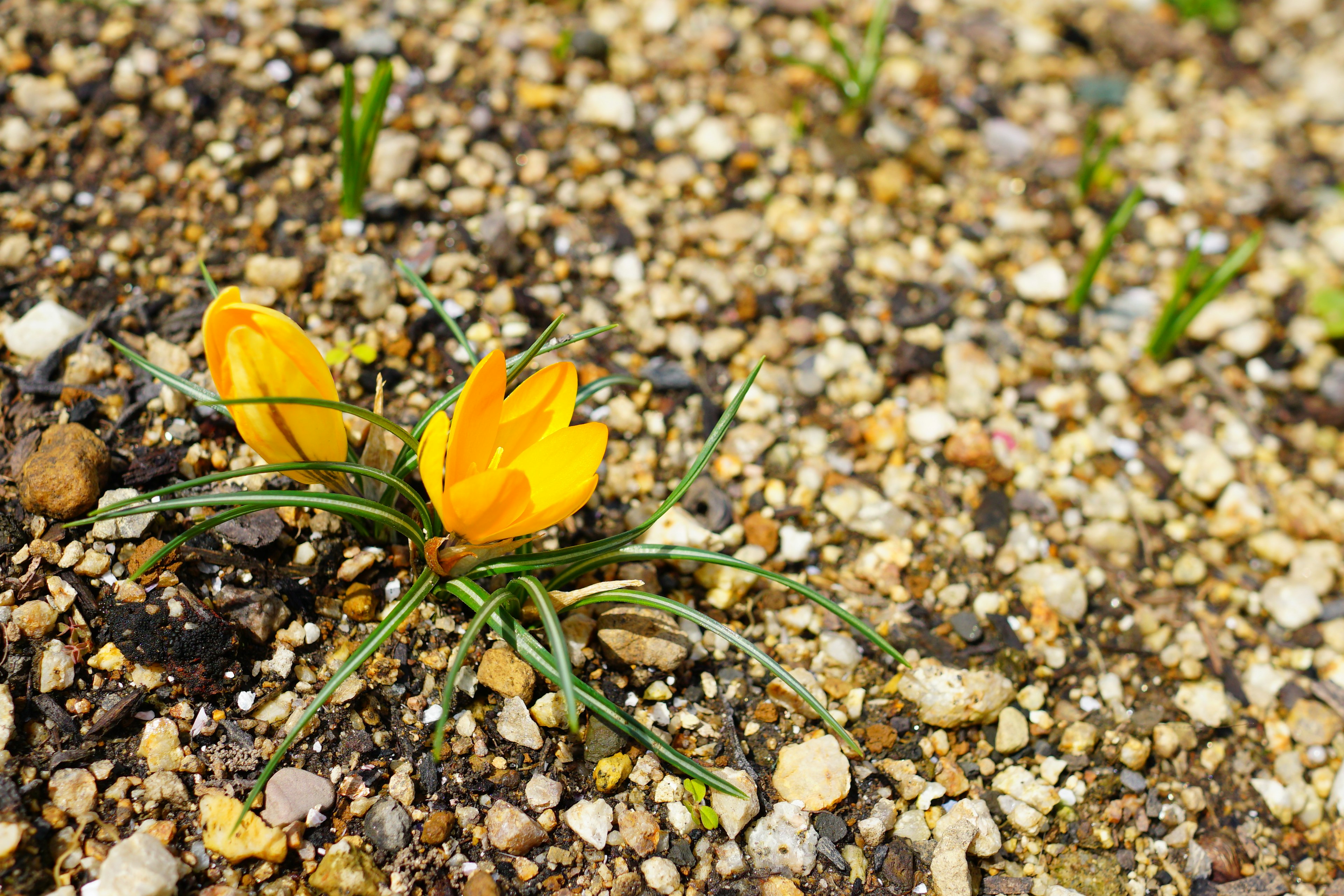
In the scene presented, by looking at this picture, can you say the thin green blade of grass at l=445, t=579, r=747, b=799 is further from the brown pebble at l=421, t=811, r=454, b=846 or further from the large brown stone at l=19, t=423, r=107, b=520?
the large brown stone at l=19, t=423, r=107, b=520

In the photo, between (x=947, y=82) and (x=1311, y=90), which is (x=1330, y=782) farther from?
(x=1311, y=90)

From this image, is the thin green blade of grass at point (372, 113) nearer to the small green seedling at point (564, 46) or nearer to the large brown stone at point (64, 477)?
the small green seedling at point (564, 46)

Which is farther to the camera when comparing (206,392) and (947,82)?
(947,82)

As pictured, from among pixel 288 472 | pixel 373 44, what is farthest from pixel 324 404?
pixel 373 44

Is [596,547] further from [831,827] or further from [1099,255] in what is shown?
[1099,255]

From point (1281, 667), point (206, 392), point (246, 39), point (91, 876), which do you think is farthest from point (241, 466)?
point (1281, 667)

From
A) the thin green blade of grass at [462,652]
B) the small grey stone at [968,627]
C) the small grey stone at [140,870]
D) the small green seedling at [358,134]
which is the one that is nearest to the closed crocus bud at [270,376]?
the thin green blade of grass at [462,652]
